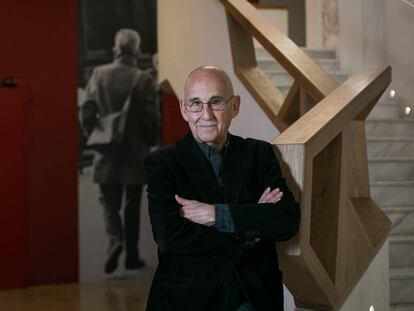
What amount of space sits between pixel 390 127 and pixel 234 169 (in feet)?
9.92

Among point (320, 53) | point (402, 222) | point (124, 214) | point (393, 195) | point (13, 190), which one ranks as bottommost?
point (124, 214)

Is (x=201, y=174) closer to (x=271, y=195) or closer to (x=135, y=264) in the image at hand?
(x=271, y=195)

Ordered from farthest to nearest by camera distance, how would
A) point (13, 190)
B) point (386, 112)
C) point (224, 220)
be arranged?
point (13, 190)
point (386, 112)
point (224, 220)

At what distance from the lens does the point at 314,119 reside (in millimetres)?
2164

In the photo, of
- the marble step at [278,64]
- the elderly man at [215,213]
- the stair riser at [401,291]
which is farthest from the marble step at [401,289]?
the marble step at [278,64]

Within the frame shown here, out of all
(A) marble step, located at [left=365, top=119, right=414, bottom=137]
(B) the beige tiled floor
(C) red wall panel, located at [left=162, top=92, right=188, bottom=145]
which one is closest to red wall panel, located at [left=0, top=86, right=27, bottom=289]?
(B) the beige tiled floor

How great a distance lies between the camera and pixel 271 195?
69.6 inches

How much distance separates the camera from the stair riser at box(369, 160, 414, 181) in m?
4.04

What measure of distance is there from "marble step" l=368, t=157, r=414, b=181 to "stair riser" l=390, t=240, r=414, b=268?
2.22ft

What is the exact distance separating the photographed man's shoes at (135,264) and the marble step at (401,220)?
463 centimetres

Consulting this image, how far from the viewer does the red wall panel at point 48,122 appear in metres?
7.36

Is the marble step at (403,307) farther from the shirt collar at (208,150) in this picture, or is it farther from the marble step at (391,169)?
the shirt collar at (208,150)

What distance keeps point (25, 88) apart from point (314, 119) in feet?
19.0

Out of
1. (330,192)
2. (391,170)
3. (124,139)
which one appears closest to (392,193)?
(391,170)
